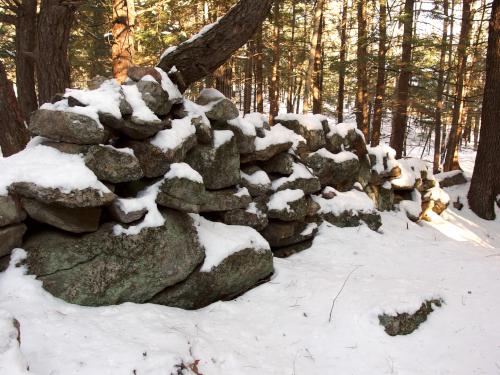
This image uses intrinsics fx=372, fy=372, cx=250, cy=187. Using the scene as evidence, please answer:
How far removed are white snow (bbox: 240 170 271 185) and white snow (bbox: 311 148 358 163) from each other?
A: 1.95 metres

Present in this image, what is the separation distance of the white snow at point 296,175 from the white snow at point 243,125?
1.05 meters

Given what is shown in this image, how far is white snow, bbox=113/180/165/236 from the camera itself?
422 cm

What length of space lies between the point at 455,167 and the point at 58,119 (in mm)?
15012

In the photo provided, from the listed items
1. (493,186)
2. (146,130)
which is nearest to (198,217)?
(146,130)

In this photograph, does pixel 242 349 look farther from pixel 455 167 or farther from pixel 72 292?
pixel 455 167

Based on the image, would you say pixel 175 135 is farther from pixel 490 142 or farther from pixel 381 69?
pixel 381 69

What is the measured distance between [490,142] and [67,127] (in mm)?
→ 11058

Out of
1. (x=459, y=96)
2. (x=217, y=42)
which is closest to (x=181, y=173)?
(x=217, y=42)

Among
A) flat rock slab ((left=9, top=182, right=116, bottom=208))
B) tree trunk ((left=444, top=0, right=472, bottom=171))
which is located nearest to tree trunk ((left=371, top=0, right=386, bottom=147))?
tree trunk ((left=444, top=0, right=472, bottom=171))

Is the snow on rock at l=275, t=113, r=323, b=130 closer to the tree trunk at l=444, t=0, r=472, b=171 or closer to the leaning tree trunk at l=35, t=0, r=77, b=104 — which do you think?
the leaning tree trunk at l=35, t=0, r=77, b=104

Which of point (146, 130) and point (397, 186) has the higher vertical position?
point (146, 130)

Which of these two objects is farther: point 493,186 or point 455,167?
point 455,167

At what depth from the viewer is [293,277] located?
553 centimetres

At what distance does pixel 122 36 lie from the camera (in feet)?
23.8
